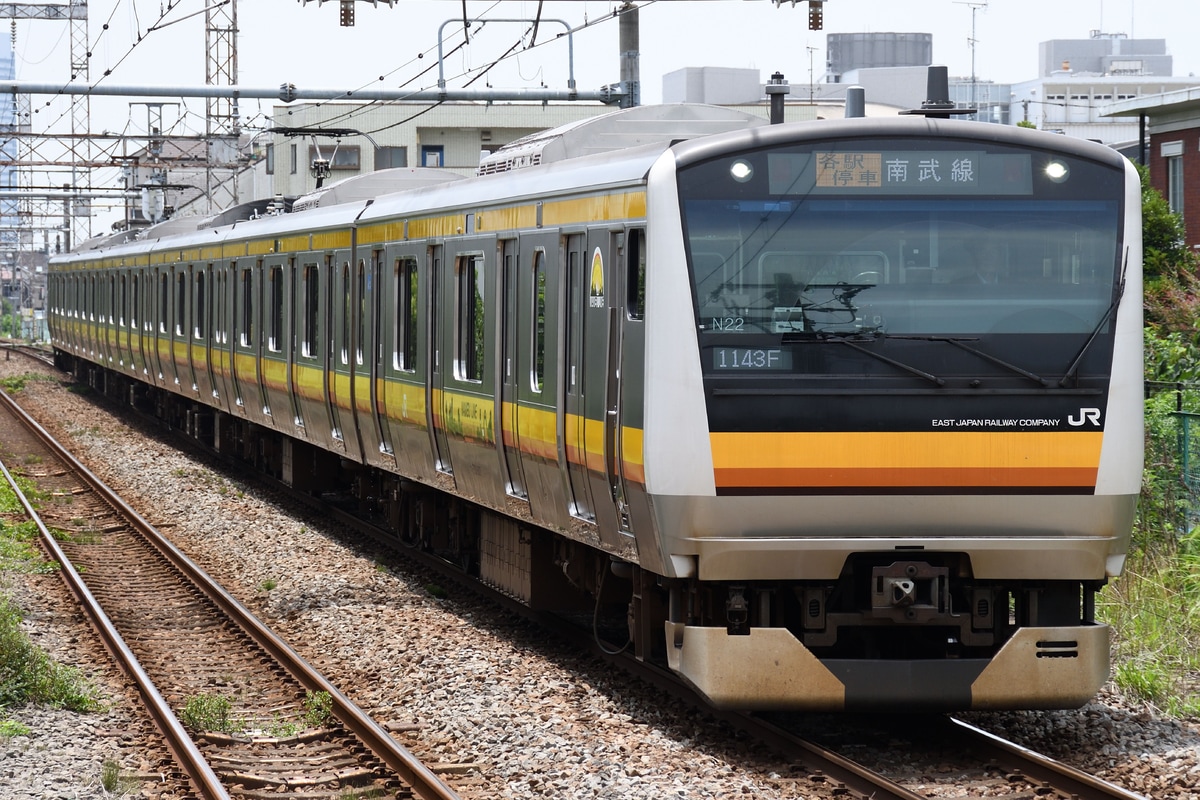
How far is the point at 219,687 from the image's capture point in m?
10.0

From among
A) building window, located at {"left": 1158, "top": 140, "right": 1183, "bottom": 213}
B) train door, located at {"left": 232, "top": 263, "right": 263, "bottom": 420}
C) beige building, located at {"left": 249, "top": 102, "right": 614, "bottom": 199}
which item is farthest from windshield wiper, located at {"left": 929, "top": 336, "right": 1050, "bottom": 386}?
beige building, located at {"left": 249, "top": 102, "right": 614, "bottom": 199}

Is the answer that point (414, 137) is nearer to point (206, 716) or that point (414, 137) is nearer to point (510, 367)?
point (510, 367)

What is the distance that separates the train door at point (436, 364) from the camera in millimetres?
11875

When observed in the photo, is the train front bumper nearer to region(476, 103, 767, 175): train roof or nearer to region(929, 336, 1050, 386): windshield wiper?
region(929, 336, 1050, 386): windshield wiper

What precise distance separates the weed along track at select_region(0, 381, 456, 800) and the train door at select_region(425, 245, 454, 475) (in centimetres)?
169

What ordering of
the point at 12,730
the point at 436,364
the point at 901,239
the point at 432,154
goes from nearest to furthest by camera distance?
1. the point at 901,239
2. the point at 12,730
3. the point at 436,364
4. the point at 432,154

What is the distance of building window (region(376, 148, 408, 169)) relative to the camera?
6228 cm

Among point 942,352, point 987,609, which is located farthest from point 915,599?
point 942,352

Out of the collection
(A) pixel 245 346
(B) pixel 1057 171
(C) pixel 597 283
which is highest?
(B) pixel 1057 171

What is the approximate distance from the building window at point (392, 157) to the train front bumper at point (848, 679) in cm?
5567

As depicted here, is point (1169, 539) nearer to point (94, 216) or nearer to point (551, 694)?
point (551, 694)

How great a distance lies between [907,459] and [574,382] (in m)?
2.11

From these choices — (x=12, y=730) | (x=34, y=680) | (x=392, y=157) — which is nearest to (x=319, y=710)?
(x=12, y=730)

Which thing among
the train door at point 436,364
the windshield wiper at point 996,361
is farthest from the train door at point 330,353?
the windshield wiper at point 996,361
